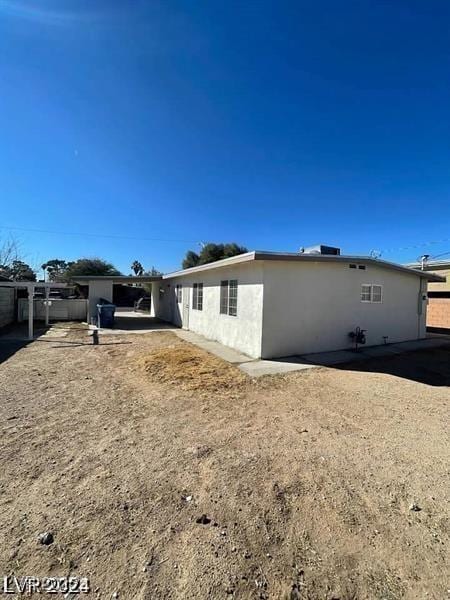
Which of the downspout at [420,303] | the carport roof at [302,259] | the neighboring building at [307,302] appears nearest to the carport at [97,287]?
the neighboring building at [307,302]

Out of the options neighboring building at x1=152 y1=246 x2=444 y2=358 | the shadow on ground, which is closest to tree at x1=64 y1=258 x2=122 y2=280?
neighboring building at x1=152 y1=246 x2=444 y2=358

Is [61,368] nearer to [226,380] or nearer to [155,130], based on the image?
[226,380]

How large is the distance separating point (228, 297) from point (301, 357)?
9.72ft

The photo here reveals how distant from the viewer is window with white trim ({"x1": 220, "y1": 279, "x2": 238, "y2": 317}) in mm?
8852

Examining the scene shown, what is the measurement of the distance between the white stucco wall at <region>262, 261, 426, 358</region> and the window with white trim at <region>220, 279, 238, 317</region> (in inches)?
65.0

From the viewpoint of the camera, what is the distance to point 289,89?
8.51m

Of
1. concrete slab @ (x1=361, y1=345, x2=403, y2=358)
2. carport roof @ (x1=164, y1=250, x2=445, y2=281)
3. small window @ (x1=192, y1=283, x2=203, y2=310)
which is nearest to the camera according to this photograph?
carport roof @ (x1=164, y1=250, x2=445, y2=281)

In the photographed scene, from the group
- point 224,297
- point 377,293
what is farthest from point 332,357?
point 224,297

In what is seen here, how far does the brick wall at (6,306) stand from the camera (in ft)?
45.4

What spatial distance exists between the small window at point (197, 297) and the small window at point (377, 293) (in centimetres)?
623

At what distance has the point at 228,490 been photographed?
2.47m

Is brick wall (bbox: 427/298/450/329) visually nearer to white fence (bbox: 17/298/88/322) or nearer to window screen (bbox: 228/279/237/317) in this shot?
window screen (bbox: 228/279/237/317)

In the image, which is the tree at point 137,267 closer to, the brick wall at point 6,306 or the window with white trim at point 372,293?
the brick wall at point 6,306

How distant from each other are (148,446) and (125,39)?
8.20 meters
